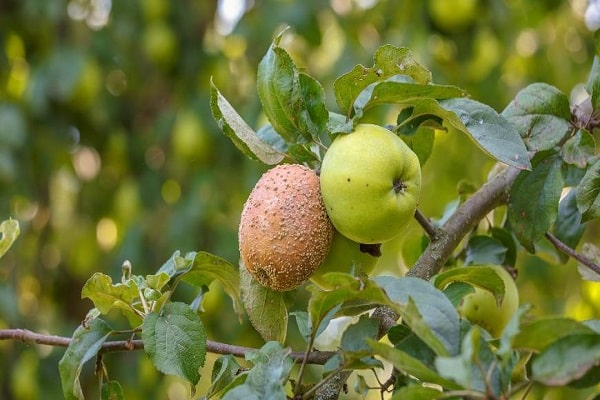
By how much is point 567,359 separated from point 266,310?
247 millimetres

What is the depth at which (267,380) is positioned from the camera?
441 mm

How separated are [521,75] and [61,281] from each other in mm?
1088

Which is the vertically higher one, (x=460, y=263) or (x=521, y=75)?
(x=460, y=263)

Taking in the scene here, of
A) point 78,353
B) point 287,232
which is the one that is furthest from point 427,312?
point 78,353

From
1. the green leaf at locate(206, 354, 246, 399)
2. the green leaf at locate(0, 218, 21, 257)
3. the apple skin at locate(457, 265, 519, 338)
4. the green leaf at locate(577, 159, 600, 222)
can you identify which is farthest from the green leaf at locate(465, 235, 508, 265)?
the green leaf at locate(0, 218, 21, 257)

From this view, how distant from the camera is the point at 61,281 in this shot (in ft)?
6.04

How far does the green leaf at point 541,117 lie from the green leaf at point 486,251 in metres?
0.11

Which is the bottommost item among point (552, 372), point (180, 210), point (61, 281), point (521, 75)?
point (61, 281)

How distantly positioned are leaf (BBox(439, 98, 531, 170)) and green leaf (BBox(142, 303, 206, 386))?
21 cm

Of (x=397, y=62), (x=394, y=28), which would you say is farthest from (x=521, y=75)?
(x=397, y=62)

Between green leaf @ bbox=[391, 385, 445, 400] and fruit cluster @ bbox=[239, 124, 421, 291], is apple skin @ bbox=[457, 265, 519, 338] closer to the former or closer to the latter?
fruit cluster @ bbox=[239, 124, 421, 291]

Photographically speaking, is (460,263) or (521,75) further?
(521,75)

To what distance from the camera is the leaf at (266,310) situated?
0.57m

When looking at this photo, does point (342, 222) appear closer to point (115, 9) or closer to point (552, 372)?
point (552, 372)
